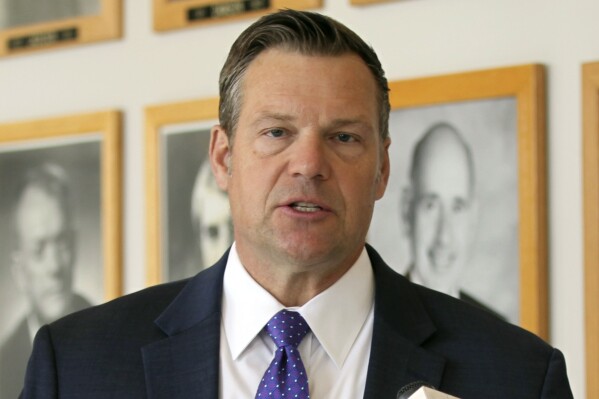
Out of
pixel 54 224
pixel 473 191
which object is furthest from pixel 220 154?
Answer: pixel 54 224

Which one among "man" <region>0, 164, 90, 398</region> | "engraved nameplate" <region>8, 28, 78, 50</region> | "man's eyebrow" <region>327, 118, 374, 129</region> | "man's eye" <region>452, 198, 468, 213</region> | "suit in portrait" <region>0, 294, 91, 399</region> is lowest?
"suit in portrait" <region>0, 294, 91, 399</region>

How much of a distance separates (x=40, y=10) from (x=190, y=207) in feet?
3.31

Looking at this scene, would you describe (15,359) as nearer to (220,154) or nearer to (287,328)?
(220,154)

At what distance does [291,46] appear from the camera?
241cm

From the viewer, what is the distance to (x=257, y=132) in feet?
7.75

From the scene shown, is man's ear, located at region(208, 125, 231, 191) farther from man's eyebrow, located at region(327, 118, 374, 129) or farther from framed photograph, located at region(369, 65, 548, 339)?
framed photograph, located at region(369, 65, 548, 339)

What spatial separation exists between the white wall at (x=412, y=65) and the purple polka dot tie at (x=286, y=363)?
129 centimetres

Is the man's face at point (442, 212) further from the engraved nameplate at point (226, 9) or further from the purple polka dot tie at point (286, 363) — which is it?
the purple polka dot tie at point (286, 363)

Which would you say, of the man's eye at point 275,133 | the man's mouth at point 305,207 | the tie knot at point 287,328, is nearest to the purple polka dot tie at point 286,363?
the tie knot at point 287,328

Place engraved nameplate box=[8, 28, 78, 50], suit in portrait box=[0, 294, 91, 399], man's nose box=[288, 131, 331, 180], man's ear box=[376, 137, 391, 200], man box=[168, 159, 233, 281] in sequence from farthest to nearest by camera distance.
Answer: suit in portrait box=[0, 294, 91, 399] < engraved nameplate box=[8, 28, 78, 50] < man box=[168, 159, 233, 281] < man's ear box=[376, 137, 391, 200] < man's nose box=[288, 131, 331, 180]

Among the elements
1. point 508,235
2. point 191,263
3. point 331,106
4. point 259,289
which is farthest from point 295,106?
point 191,263

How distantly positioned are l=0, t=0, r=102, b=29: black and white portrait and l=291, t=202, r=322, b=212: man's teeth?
7.89 feet

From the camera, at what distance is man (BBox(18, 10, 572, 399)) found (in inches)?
91.0

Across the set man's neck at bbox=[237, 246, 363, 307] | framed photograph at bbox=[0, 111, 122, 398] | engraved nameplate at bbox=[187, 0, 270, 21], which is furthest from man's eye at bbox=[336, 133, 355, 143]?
framed photograph at bbox=[0, 111, 122, 398]
